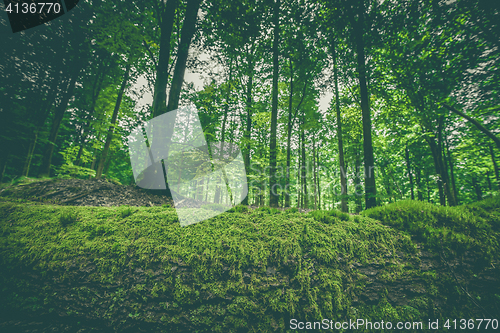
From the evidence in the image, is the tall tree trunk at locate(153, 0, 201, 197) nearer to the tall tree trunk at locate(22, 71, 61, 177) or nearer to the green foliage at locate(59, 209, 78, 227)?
the green foliage at locate(59, 209, 78, 227)

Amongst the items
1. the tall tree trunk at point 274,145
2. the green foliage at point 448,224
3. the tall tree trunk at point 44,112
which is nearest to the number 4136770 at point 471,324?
the green foliage at point 448,224

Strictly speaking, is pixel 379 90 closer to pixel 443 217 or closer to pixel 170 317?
pixel 443 217

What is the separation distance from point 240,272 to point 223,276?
220mm

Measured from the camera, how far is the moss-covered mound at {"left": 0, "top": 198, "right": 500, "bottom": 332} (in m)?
1.88

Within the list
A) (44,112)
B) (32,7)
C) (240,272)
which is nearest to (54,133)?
(44,112)

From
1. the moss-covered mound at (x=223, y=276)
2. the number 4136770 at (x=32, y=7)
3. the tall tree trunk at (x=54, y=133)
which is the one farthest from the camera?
the tall tree trunk at (x=54, y=133)

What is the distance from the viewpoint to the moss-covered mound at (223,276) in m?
1.88

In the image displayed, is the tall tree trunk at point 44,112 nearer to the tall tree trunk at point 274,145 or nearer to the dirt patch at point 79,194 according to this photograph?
the dirt patch at point 79,194

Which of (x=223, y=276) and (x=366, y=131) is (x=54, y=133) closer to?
(x=223, y=276)

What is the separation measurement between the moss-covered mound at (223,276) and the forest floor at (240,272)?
1 centimetres

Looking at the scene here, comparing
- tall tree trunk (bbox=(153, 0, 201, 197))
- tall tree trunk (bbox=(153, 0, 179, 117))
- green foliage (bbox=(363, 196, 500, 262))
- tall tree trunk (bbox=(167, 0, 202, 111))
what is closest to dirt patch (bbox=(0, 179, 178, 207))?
tall tree trunk (bbox=(153, 0, 201, 197))

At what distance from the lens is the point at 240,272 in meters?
2.04

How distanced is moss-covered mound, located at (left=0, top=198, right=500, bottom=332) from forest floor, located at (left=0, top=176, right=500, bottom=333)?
1 cm

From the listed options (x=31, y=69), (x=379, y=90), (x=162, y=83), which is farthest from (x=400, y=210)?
(x=31, y=69)
